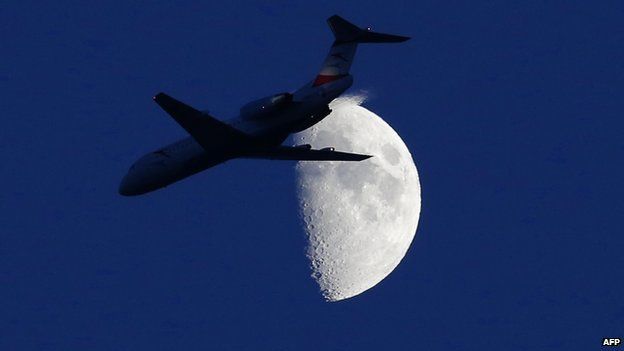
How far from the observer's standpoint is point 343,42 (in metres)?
73.9

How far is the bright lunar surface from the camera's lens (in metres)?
77.4

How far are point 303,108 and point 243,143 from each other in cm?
363

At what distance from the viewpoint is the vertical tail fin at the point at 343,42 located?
240ft

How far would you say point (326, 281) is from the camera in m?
77.4

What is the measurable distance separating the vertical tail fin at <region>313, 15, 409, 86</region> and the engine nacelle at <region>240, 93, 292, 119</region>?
3467 mm

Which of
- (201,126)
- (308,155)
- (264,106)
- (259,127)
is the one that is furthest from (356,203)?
(201,126)

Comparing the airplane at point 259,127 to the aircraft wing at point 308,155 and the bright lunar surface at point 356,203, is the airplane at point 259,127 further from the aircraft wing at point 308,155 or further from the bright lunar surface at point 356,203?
the bright lunar surface at point 356,203

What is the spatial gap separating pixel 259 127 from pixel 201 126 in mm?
2827

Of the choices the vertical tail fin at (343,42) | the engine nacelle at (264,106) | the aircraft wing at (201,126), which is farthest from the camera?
the vertical tail fin at (343,42)

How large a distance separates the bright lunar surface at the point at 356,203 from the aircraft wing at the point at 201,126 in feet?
20.6

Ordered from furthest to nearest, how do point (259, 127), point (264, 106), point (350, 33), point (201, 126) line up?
point (350, 33), point (259, 127), point (201, 126), point (264, 106)
